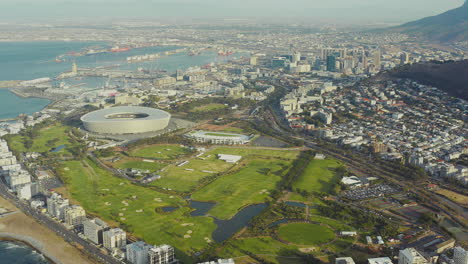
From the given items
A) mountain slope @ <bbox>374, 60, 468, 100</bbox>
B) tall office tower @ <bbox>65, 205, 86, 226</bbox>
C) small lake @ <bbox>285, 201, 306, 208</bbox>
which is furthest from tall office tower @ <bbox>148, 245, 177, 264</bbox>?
mountain slope @ <bbox>374, 60, 468, 100</bbox>

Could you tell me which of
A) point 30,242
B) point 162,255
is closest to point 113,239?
point 162,255

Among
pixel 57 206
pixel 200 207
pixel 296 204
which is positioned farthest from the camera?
pixel 296 204

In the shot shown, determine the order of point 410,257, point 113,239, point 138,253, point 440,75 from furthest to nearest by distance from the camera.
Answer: point 440,75 < point 113,239 < point 138,253 < point 410,257

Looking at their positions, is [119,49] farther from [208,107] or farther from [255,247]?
[255,247]

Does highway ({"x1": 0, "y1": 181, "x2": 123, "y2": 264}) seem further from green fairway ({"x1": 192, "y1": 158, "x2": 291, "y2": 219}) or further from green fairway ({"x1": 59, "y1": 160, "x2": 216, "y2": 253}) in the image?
green fairway ({"x1": 192, "y1": 158, "x2": 291, "y2": 219})

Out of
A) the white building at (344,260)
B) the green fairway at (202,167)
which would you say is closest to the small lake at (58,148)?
the green fairway at (202,167)

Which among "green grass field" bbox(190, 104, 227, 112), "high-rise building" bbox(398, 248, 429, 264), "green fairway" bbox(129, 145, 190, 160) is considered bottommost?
"green fairway" bbox(129, 145, 190, 160)

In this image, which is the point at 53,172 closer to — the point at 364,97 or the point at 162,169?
the point at 162,169

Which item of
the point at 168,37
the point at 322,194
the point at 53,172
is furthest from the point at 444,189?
the point at 168,37
